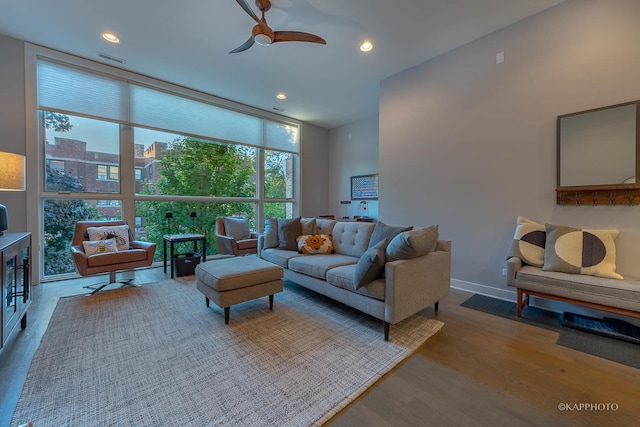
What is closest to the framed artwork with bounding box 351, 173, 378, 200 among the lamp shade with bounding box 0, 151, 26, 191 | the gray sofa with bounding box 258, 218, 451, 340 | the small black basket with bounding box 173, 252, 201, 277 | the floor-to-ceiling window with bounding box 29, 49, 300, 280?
the floor-to-ceiling window with bounding box 29, 49, 300, 280

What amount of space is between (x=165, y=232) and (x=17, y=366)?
2.95 metres

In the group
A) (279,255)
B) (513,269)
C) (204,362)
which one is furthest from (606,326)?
(204,362)

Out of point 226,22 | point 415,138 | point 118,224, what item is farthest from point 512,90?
point 118,224

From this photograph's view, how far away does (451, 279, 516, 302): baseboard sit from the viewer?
9.98 feet

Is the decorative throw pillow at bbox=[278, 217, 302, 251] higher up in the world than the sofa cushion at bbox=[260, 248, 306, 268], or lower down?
higher up

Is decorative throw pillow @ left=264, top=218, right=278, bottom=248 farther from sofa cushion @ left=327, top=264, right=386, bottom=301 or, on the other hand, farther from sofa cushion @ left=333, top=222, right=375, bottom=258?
sofa cushion @ left=327, top=264, right=386, bottom=301

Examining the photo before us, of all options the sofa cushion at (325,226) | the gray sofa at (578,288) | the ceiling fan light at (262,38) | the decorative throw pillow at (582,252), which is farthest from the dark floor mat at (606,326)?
the ceiling fan light at (262,38)

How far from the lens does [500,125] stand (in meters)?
3.12

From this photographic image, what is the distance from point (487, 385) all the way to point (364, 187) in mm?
4748

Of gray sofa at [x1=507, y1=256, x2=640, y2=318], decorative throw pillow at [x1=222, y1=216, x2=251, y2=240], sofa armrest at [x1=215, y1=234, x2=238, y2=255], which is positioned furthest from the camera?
decorative throw pillow at [x1=222, y1=216, x2=251, y2=240]

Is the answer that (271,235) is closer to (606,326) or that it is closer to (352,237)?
(352,237)

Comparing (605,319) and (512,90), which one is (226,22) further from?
(605,319)

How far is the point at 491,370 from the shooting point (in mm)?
1801

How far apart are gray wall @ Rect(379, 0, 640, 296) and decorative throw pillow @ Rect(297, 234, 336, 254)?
1350mm
